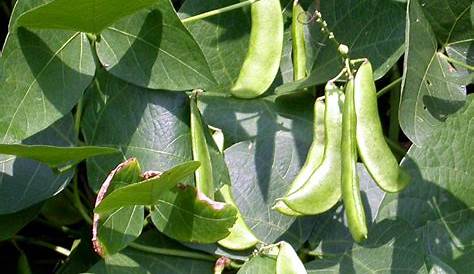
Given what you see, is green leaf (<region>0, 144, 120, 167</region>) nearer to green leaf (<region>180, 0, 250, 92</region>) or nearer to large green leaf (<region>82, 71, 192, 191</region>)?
large green leaf (<region>82, 71, 192, 191</region>)

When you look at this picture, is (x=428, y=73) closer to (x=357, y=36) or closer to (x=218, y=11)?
(x=357, y=36)

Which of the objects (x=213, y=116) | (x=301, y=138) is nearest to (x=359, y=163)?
(x=301, y=138)

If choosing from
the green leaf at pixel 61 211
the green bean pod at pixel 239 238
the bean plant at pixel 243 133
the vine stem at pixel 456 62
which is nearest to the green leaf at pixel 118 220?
the bean plant at pixel 243 133

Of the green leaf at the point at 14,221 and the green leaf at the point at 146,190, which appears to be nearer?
the green leaf at the point at 146,190

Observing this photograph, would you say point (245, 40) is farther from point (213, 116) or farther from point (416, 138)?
point (416, 138)

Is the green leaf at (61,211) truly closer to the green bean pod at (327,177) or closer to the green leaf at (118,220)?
the green leaf at (118,220)

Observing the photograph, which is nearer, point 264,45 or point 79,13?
point 79,13

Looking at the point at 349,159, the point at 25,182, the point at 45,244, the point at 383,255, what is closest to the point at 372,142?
the point at 349,159
